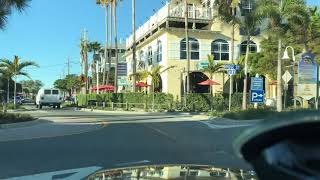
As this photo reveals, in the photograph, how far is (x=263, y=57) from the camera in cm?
5025

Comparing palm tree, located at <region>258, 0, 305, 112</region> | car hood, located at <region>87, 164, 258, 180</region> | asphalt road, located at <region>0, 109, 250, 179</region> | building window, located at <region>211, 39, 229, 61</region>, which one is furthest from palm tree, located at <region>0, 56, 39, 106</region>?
car hood, located at <region>87, 164, 258, 180</region>

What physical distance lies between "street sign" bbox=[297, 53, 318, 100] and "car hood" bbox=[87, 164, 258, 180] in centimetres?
2304

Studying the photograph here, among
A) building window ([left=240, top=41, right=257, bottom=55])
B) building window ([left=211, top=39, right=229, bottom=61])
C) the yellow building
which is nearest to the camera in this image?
the yellow building

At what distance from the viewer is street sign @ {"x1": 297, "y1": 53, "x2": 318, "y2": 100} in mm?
26547

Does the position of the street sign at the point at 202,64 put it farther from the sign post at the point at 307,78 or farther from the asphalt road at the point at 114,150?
the asphalt road at the point at 114,150

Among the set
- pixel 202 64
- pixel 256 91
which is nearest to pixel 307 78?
pixel 256 91

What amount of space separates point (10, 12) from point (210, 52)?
1134 inches

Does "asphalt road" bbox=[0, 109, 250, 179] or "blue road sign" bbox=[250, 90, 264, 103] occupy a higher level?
"blue road sign" bbox=[250, 90, 264, 103]

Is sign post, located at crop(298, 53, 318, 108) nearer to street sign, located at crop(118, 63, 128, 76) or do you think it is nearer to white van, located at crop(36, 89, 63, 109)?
white van, located at crop(36, 89, 63, 109)

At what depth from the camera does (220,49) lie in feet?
184

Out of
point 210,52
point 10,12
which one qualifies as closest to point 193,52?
point 210,52

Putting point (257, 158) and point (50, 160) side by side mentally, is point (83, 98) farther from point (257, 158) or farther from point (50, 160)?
point (257, 158)

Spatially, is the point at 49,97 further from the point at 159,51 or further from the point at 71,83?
the point at 71,83

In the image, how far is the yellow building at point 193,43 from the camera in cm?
5456
